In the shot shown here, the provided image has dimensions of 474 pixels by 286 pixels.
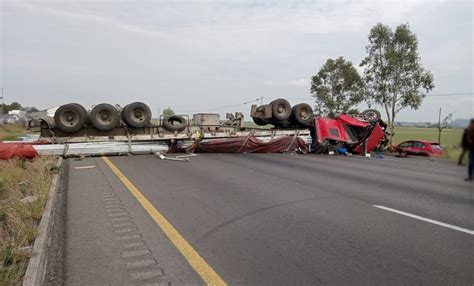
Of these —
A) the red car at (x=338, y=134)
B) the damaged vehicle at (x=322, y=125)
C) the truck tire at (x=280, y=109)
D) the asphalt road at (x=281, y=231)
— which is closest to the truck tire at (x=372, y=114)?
the asphalt road at (x=281, y=231)

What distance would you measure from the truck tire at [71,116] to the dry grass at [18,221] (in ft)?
17.5

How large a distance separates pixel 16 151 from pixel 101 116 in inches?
147

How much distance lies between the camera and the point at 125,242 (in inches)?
186

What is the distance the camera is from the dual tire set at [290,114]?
1902 cm

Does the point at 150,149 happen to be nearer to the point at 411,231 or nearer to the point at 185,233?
the point at 185,233

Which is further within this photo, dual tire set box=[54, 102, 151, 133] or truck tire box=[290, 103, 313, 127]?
truck tire box=[290, 103, 313, 127]

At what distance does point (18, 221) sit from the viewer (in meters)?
5.13

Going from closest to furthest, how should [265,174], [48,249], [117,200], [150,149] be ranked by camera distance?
[48,249] → [117,200] → [265,174] → [150,149]

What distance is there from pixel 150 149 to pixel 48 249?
38.9 feet

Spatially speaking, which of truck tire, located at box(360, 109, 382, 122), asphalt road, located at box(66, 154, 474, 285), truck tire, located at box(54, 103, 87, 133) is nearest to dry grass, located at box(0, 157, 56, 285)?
asphalt road, located at box(66, 154, 474, 285)

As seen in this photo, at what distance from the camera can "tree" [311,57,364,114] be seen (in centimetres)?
3059

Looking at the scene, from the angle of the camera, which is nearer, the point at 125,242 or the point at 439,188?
the point at 125,242

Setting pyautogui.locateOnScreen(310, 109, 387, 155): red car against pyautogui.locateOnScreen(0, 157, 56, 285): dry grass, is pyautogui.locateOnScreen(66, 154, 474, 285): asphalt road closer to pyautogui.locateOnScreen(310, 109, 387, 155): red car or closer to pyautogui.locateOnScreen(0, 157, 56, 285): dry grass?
pyautogui.locateOnScreen(0, 157, 56, 285): dry grass

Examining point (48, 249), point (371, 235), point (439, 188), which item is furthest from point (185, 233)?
point (439, 188)
